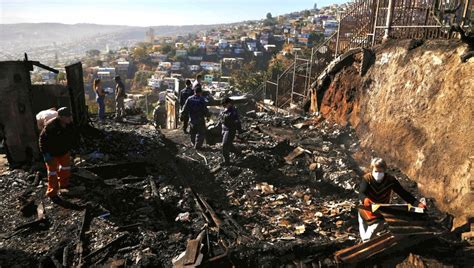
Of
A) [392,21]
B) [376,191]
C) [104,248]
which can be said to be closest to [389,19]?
[392,21]

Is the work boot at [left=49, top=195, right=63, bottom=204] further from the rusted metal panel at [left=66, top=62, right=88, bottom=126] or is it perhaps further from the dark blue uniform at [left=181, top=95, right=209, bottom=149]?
the dark blue uniform at [left=181, top=95, right=209, bottom=149]

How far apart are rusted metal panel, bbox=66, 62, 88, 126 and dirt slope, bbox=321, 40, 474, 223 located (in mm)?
7914

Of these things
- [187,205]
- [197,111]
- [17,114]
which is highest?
[17,114]

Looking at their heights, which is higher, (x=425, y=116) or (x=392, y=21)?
(x=392, y=21)

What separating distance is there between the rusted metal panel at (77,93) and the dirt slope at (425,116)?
Answer: 7.91 m

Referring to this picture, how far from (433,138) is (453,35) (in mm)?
2619

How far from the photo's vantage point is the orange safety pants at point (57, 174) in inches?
222

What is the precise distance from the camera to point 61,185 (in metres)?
5.96

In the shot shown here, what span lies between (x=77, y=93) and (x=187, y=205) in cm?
516

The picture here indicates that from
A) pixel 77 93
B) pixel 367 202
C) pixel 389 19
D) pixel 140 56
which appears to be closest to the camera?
pixel 367 202

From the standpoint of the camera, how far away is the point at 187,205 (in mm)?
5980

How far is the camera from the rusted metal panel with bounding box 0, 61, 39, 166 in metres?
6.82

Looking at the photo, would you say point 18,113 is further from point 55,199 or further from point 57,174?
point 55,199

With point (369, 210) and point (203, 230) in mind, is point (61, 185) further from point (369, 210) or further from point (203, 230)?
point (369, 210)
